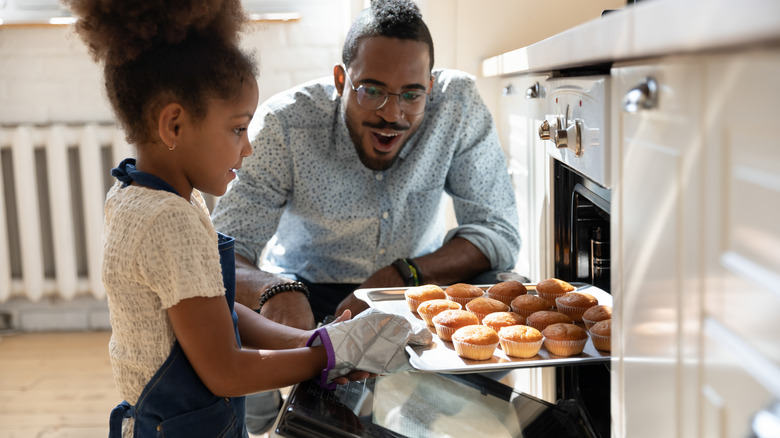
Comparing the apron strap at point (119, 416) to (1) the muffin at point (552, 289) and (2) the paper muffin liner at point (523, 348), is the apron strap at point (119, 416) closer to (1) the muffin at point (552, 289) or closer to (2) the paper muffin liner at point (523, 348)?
(2) the paper muffin liner at point (523, 348)

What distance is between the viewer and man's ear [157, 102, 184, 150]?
1.02 metres

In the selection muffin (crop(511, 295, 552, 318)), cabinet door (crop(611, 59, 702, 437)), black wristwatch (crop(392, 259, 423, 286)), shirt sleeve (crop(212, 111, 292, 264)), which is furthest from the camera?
shirt sleeve (crop(212, 111, 292, 264))

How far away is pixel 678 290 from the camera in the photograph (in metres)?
0.64

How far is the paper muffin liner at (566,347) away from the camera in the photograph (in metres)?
1.05

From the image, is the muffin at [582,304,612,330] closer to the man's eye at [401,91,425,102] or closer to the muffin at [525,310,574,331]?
the muffin at [525,310,574,331]

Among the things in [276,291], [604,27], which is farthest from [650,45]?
[276,291]

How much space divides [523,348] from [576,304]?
162 millimetres

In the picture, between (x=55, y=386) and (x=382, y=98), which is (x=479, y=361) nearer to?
(x=382, y=98)

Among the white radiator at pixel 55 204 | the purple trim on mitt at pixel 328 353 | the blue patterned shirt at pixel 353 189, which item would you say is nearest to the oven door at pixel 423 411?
the purple trim on mitt at pixel 328 353

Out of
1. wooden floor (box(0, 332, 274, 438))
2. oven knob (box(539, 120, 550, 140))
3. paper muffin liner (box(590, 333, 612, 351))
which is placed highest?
oven knob (box(539, 120, 550, 140))

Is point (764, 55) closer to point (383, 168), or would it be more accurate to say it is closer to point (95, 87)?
point (383, 168)

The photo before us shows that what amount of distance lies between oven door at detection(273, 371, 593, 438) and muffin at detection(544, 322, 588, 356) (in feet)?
0.36

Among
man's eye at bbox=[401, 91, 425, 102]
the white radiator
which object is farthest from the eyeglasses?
the white radiator

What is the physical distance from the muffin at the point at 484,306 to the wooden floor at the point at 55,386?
1187mm
